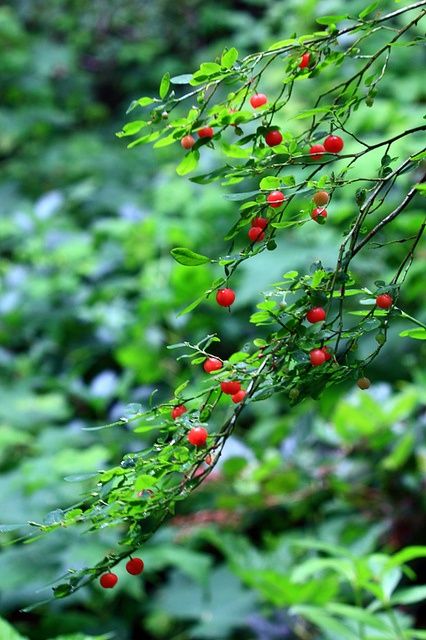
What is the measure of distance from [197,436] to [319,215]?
0.54ft

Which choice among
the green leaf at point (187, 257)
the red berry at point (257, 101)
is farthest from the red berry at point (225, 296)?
the red berry at point (257, 101)

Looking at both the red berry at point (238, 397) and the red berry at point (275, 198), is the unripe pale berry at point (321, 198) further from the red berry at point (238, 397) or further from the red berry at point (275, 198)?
the red berry at point (238, 397)

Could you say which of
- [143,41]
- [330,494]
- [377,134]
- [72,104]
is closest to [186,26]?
[143,41]

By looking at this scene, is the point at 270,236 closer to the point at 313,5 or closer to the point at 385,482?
the point at 385,482

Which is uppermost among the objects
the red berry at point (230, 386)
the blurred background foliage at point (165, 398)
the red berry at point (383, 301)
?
the red berry at point (383, 301)

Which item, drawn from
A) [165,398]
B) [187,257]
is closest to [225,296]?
[187,257]

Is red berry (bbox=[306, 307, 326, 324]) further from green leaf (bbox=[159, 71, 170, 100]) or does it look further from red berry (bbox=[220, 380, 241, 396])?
green leaf (bbox=[159, 71, 170, 100])

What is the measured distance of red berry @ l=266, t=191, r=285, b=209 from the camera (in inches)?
22.5

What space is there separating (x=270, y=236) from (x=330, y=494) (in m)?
1.31

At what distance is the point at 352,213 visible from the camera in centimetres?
221

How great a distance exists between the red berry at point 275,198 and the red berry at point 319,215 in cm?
2

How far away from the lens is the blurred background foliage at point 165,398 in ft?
5.34

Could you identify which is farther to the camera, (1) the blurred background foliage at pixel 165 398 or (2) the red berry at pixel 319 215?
(1) the blurred background foliage at pixel 165 398

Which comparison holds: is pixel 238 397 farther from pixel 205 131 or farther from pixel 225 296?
pixel 205 131
